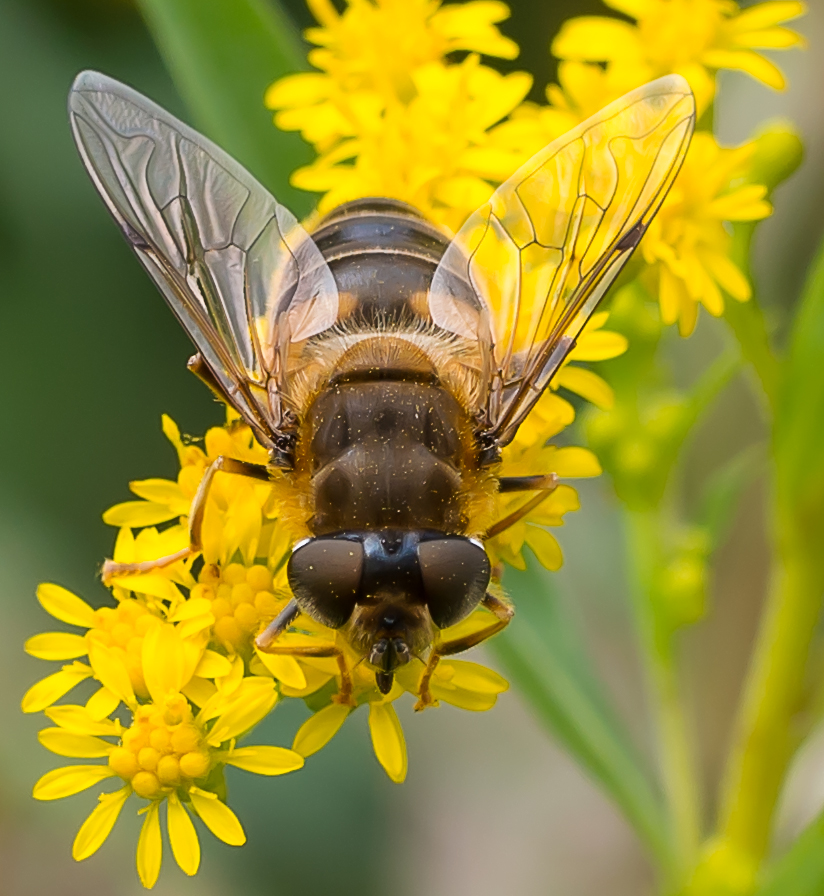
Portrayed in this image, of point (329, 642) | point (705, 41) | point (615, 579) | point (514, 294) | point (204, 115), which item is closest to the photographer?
point (329, 642)

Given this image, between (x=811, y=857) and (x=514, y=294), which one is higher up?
(x=514, y=294)

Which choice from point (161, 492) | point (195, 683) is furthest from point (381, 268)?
point (195, 683)

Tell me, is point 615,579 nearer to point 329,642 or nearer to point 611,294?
point 611,294

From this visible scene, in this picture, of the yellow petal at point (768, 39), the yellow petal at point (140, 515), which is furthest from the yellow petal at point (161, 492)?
the yellow petal at point (768, 39)

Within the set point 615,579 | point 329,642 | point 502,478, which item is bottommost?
point 329,642

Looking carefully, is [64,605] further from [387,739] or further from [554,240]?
[554,240]

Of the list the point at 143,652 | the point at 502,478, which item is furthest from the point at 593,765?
the point at 143,652

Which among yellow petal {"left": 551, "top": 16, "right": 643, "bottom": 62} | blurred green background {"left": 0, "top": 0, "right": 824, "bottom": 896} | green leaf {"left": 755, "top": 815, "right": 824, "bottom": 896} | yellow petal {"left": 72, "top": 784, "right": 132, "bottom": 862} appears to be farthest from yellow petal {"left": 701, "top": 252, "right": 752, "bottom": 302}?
blurred green background {"left": 0, "top": 0, "right": 824, "bottom": 896}
